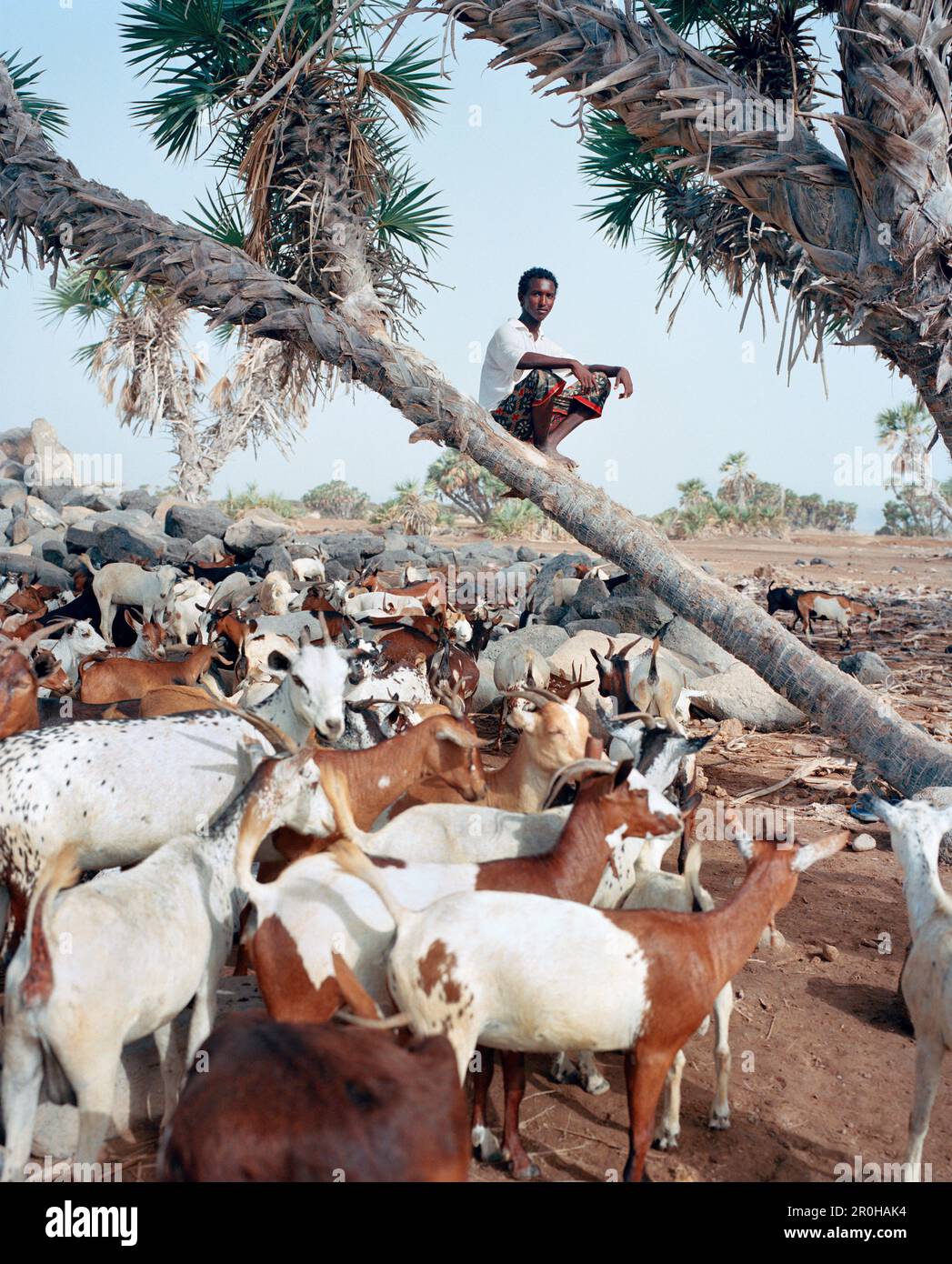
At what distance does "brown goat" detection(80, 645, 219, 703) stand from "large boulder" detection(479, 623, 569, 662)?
3849 millimetres

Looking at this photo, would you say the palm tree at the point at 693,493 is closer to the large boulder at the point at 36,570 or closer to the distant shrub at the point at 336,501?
the distant shrub at the point at 336,501

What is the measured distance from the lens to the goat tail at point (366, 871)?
3410 millimetres

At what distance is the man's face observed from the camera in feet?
26.5

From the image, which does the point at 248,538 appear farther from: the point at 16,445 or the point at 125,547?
the point at 16,445

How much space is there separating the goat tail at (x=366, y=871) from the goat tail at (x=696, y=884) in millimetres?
1327

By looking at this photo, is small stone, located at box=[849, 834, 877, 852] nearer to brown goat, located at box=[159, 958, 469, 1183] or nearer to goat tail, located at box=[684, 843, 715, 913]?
goat tail, located at box=[684, 843, 715, 913]

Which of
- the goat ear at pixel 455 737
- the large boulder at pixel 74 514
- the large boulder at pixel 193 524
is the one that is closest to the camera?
the goat ear at pixel 455 737

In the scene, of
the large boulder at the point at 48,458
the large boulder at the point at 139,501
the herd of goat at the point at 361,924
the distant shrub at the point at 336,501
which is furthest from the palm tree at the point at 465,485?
the herd of goat at the point at 361,924

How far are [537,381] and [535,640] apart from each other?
381 cm

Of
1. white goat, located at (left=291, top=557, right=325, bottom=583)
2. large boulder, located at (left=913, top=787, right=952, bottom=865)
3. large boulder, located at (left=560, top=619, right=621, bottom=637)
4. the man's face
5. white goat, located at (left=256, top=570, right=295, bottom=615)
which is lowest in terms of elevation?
large boulder, located at (left=913, top=787, right=952, bottom=865)

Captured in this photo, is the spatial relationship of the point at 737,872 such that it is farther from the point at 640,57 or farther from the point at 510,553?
the point at 510,553

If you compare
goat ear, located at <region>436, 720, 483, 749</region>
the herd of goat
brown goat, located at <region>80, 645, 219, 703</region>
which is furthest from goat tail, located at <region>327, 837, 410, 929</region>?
brown goat, located at <region>80, 645, 219, 703</region>

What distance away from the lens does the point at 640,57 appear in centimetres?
736

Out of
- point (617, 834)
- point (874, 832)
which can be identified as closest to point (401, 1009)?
point (617, 834)
